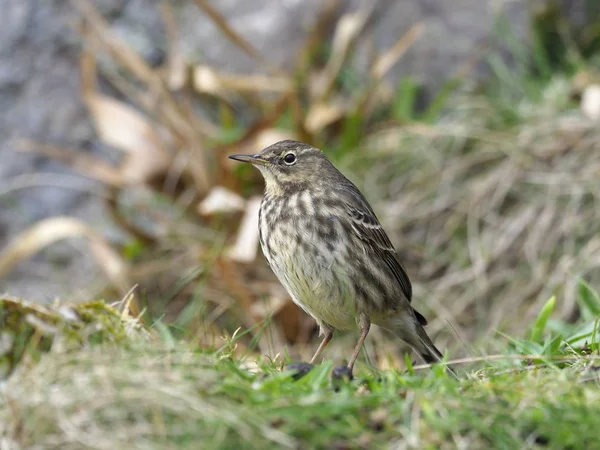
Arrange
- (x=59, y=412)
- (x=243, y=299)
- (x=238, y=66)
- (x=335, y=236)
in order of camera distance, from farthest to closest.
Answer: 1. (x=238, y=66)
2. (x=243, y=299)
3. (x=335, y=236)
4. (x=59, y=412)

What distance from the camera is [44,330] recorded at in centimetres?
342

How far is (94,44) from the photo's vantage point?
8.92 meters

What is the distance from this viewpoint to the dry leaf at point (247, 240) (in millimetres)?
7434

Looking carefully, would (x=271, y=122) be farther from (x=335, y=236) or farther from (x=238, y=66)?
(x=335, y=236)

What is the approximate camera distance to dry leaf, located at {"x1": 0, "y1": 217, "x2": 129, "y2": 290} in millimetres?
7609

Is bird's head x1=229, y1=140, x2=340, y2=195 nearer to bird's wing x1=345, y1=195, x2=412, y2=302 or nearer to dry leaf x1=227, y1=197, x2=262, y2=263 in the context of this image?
bird's wing x1=345, y1=195, x2=412, y2=302

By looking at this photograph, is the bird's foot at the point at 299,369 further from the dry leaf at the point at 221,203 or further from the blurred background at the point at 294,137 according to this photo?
the dry leaf at the point at 221,203

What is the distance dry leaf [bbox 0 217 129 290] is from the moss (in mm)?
3991

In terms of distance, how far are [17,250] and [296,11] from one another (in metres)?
4.02

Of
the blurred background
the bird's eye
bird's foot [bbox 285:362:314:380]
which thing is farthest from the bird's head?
bird's foot [bbox 285:362:314:380]

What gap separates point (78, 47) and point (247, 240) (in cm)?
342

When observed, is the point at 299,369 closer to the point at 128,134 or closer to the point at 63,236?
the point at 63,236

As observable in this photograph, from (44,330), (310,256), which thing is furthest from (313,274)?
(44,330)

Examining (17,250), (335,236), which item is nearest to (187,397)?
(335,236)
